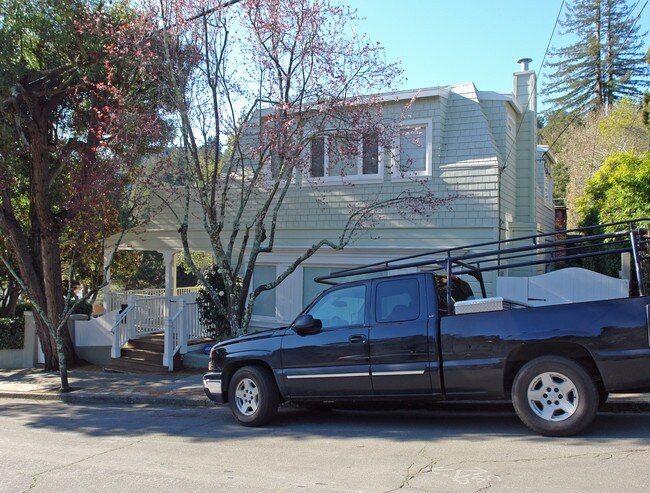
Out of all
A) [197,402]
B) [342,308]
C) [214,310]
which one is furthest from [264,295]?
[342,308]

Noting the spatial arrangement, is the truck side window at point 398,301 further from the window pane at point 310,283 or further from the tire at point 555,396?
the window pane at point 310,283

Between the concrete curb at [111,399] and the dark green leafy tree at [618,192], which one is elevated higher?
the dark green leafy tree at [618,192]

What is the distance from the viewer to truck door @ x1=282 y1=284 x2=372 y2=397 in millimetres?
6824

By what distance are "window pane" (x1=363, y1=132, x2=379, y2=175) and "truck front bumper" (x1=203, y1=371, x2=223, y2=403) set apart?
5047 millimetres

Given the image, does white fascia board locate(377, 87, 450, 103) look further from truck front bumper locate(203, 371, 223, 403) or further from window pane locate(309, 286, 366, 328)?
truck front bumper locate(203, 371, 223, 403)

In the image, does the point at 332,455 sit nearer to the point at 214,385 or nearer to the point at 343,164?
the point at 214,385

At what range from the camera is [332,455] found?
19.3 ft

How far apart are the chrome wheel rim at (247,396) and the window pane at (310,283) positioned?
5669 millimetres

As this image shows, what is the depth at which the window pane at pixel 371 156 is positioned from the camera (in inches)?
421

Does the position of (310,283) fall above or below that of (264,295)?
above

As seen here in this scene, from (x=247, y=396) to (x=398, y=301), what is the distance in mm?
2363

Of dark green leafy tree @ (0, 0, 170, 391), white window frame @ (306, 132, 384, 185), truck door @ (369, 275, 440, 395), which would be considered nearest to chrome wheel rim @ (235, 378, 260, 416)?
truck door @ (369, 275, 440, 395)

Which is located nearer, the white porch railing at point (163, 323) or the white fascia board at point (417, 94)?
the white fascia board at point (417, 94)

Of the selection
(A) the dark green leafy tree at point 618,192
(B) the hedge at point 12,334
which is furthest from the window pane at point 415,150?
(B) the hedge at point 12,334
